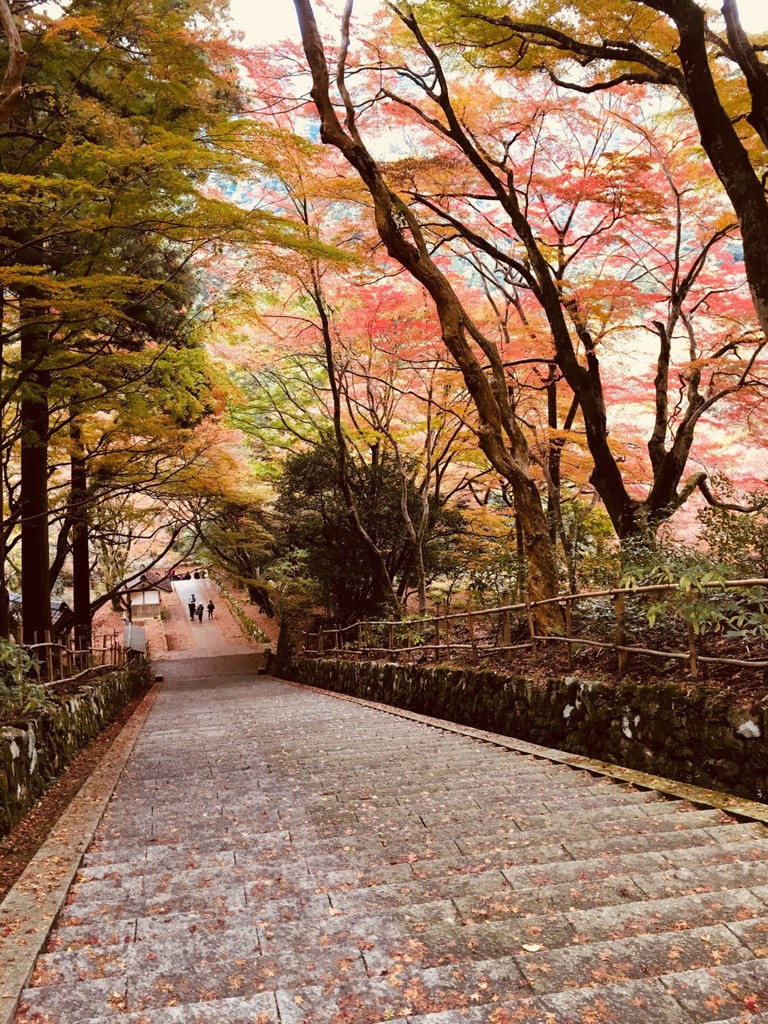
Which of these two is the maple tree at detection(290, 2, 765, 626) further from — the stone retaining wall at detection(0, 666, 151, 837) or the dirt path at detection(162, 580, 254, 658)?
the dirt path at detection(162, 580, 254, 658)

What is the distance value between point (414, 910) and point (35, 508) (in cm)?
858

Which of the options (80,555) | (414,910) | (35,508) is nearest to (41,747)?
(414,910)

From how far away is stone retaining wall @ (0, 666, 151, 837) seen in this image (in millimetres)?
4738

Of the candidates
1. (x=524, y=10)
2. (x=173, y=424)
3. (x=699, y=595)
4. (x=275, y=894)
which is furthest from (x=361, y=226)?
(x=275, y=894)

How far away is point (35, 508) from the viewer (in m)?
9.83

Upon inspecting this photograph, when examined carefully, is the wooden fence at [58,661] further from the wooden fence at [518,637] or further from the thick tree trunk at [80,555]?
the wooden fence at [518,637]

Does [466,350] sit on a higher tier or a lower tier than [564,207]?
lower

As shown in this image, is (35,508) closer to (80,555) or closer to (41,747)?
(41,747)

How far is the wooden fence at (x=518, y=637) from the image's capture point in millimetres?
4930

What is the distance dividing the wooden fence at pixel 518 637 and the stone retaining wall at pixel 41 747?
421 cm

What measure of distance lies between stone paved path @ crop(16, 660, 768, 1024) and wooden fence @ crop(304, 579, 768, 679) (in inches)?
42.4

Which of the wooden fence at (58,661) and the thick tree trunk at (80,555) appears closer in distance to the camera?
the wooden fence at (58,661)

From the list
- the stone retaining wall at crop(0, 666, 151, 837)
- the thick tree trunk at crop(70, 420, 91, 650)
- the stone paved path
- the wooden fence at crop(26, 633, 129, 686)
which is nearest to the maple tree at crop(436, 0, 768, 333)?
the stone paved path

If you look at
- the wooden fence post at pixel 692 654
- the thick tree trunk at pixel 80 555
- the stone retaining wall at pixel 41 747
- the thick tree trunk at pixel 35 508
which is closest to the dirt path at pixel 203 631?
the thick tree trunk at pixel 80 555
